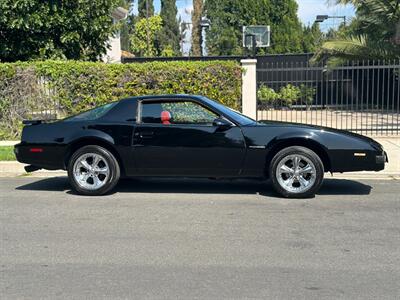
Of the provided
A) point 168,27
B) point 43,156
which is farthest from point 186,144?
point 168,27

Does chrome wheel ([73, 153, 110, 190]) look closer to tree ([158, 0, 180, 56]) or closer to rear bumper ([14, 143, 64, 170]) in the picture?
rear bumper ([14, 143, 64, 170])

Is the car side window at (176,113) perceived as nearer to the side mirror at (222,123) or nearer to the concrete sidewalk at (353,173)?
the side mirror at (222,123)

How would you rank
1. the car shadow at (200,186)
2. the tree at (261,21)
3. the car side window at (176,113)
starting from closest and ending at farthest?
the car side window at (176,113), the car shadow at (200,186), the tree at (261,21)

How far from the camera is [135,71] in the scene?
1421 cm

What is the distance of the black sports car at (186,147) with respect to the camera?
7.67 m

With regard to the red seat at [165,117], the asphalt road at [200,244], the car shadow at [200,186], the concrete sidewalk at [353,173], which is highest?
the red seat at [165,117]

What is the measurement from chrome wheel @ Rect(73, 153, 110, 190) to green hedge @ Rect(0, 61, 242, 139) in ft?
21.3

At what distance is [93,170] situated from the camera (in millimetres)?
8047

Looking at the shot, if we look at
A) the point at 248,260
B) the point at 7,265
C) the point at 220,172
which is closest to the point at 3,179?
the point at 220,172

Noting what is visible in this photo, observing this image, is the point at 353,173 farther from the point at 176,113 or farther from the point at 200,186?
the point at 176,113

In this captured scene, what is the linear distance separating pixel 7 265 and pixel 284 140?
13.8 ft

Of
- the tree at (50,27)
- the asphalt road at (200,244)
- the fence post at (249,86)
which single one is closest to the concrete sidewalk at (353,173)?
the asphalt road at (200,244)

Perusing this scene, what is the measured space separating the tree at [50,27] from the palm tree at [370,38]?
1054 centimetres

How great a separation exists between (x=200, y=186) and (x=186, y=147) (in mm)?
1277
